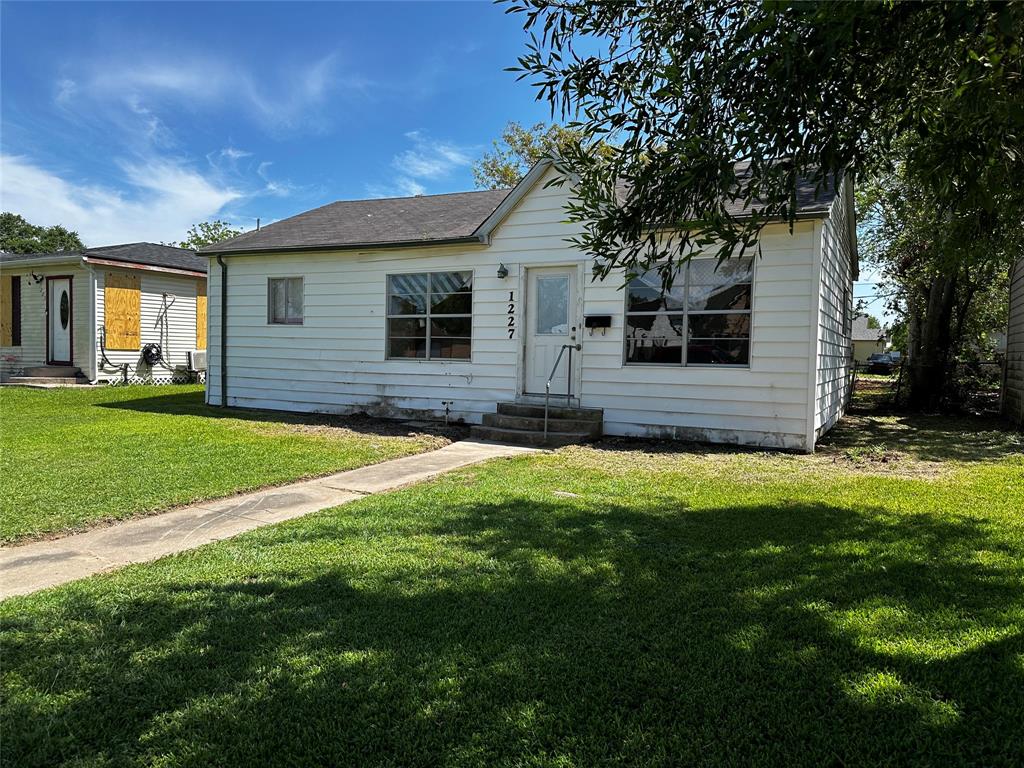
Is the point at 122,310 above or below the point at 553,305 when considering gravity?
above

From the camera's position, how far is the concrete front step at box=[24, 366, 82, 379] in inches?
649

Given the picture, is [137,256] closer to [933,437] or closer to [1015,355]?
[933,437]

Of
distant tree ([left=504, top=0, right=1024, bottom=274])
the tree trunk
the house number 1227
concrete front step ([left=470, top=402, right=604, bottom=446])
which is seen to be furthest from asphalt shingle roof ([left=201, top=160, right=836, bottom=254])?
the tree trunk

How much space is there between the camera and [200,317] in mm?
19047

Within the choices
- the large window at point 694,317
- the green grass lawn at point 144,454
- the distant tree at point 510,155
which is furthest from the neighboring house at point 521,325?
the distant tree at point 510,155

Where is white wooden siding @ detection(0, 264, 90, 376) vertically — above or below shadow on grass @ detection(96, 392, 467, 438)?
above

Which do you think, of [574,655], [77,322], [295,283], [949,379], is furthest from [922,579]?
[77,322]

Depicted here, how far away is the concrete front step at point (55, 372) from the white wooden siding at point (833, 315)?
58.6 feet

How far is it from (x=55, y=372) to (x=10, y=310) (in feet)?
9.81

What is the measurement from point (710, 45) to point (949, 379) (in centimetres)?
1449

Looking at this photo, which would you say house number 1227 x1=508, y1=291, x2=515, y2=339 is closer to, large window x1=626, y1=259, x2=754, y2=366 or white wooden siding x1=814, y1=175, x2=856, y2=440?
large window x1=626, y1=259, x2=754, y2=366

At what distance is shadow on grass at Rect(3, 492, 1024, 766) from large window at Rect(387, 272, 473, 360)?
266 inches

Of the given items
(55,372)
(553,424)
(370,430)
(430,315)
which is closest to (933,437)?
(553,424)

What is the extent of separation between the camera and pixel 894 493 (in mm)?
5617
